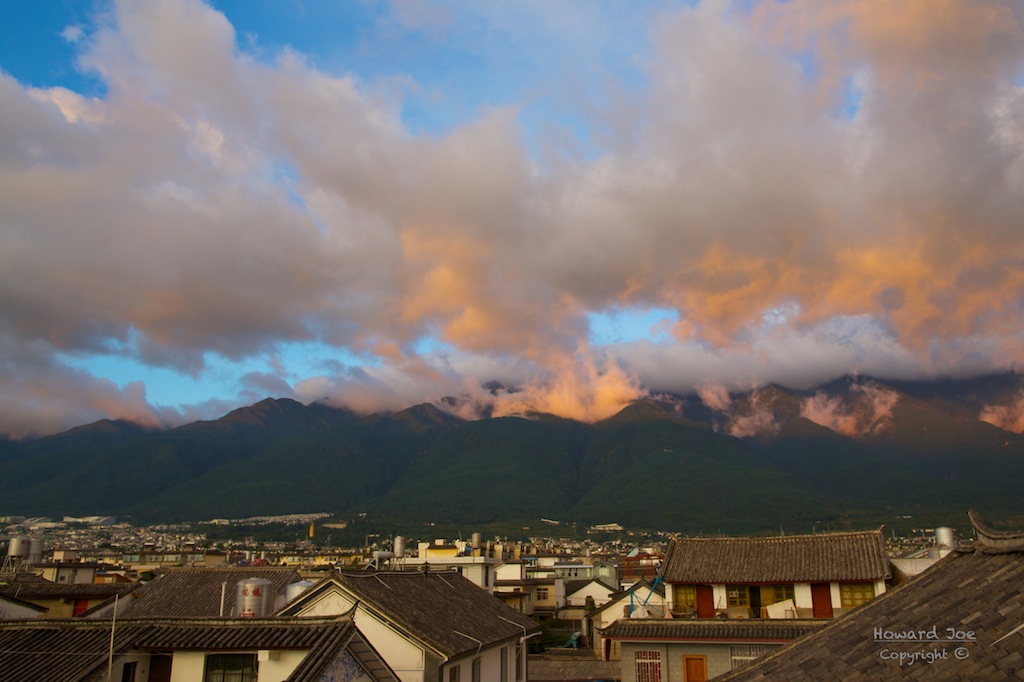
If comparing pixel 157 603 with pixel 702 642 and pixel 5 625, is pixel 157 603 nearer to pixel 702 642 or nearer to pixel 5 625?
pixel 5 625

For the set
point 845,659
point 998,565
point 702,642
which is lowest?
point 702,642

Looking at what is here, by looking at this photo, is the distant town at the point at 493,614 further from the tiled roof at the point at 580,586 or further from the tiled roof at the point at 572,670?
the tiled roof at the point at 580,586

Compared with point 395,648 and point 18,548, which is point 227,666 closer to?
point 395,648

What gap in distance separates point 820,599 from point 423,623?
22568mm

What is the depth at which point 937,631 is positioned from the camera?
1017cm

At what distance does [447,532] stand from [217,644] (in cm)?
17357

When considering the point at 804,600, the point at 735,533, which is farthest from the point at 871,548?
the point at 735,533

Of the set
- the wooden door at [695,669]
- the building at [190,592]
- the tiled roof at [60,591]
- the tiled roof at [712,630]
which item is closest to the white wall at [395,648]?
the building at [190,592]

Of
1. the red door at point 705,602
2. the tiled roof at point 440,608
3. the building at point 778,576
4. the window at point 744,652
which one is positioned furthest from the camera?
the red door at point 705,602

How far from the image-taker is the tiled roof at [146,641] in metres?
17.2

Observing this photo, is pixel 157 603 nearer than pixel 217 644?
No

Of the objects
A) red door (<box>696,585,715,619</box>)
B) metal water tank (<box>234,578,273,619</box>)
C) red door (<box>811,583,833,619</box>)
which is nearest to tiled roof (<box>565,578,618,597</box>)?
red door (<box>696,585,715,619</box>)

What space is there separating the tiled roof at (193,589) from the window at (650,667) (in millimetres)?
17700

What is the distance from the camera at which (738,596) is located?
37.7 m
